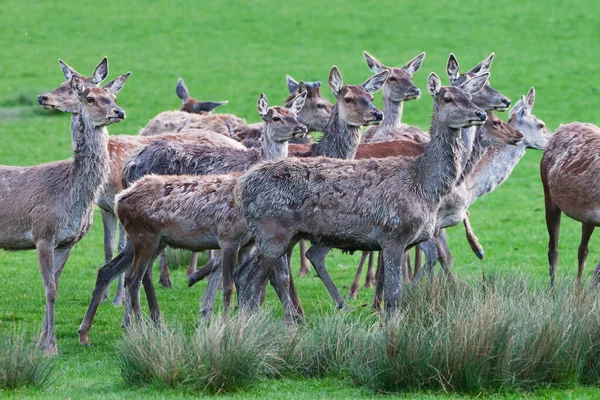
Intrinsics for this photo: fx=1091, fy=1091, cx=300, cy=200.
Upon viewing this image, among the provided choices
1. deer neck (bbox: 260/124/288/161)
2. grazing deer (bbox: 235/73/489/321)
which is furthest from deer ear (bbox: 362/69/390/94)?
grazing deer (bbox: 235/73/489/321)

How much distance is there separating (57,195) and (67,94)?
211 cm

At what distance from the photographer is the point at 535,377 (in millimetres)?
8375

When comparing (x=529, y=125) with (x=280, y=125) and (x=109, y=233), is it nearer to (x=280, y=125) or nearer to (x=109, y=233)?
(x=280, y=125)

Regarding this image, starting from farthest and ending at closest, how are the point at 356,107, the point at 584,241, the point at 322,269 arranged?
the point at 584,241 < the point at 356,107 < the point at 322,269

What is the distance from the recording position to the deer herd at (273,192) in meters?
9.51

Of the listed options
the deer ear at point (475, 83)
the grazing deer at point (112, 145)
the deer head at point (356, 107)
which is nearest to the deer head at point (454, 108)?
the deer ear at point (475, 83)

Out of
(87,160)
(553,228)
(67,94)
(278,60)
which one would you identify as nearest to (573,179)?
(553,228)

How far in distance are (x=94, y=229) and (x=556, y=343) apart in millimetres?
11829

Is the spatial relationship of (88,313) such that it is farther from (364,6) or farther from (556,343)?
(364,6)

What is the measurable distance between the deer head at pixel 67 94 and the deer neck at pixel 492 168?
4.38 metres

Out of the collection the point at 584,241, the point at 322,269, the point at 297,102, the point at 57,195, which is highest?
the point at 297,102

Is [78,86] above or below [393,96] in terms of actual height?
above

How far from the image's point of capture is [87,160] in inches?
412

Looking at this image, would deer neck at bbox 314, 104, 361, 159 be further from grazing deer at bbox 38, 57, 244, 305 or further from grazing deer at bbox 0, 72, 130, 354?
grazing deer at bbox 0, 72, 130, 354
